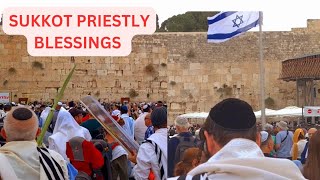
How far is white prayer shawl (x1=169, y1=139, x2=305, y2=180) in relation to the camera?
2054mm

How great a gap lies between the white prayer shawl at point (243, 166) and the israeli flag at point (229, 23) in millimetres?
2540

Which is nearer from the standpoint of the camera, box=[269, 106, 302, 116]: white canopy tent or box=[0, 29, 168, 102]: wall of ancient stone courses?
box=[269, 106, 302, 116]: white canopy tent

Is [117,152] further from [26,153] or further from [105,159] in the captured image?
[26,153]

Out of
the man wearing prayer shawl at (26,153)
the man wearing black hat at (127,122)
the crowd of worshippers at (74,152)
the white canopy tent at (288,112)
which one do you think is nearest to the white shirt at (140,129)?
the man wearing black hat at (127,122)

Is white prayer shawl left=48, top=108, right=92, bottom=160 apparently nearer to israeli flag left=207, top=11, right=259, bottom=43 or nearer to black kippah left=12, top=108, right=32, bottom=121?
israeli flag left=207, top=11, right=259, bottom=43

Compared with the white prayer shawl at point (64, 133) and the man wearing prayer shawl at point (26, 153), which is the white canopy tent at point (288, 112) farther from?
the man wearing prayer shawl at point (26, 153)

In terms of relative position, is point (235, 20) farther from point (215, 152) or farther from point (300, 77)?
point (215, 152)

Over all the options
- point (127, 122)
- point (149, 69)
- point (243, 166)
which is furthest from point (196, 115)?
point (149, 69)

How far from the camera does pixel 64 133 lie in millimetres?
5770

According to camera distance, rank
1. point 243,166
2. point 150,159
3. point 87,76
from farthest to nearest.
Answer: point 87,76 < point 150,159 < point 243,166

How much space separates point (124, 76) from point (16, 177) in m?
11.3

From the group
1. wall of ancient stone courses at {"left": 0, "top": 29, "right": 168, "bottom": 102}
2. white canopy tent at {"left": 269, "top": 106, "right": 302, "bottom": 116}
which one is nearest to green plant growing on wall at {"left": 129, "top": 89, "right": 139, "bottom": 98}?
wall of ancient stone courses at {"left": 0, "top": 29, "right": 168, "bottom": 102}

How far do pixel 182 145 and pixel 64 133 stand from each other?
5.75 ft

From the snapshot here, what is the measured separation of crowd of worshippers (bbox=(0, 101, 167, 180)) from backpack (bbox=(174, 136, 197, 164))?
30 centimetres
